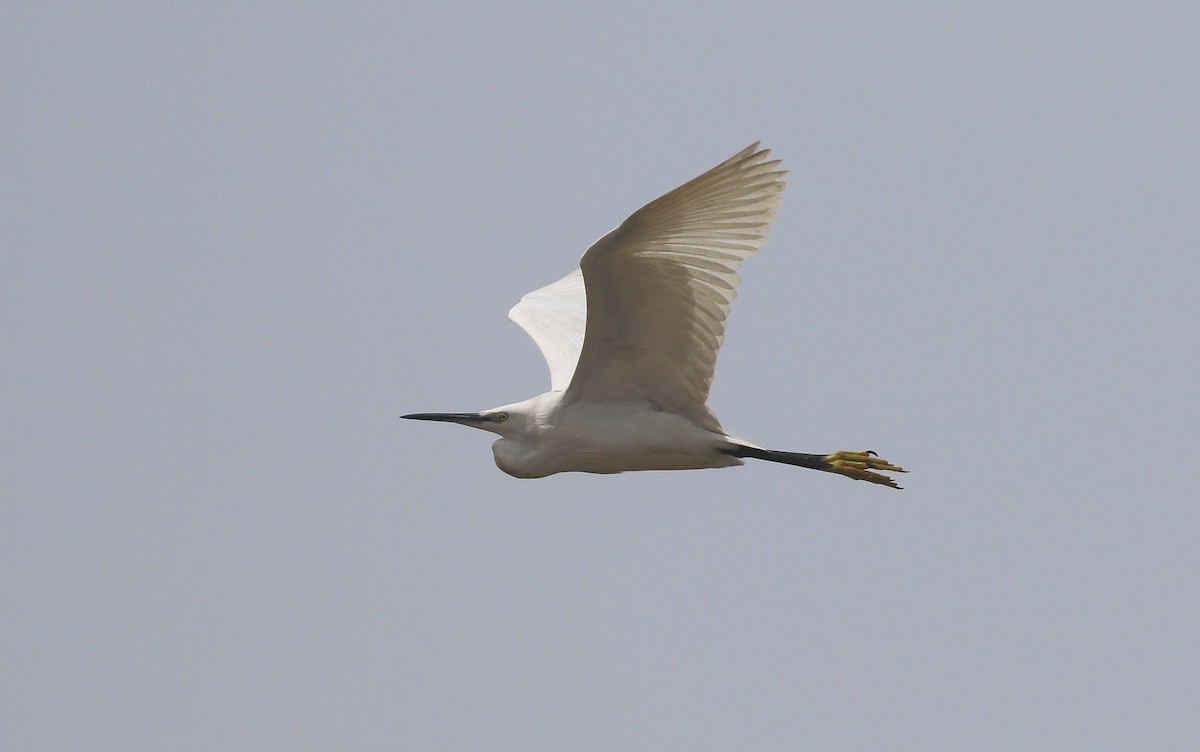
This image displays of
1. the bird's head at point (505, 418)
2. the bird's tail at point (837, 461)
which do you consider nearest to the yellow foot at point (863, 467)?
the bird's tail at point (837, 461)

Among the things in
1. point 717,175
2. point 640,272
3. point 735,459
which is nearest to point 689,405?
point 735,459

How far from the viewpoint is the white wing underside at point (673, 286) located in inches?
337

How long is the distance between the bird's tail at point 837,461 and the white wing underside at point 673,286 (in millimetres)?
296

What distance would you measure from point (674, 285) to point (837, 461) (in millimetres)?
1738

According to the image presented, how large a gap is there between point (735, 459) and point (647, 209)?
6.72 ft

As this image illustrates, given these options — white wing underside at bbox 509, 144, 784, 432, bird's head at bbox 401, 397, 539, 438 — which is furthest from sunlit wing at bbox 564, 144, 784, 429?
bird's head at bbox 401, 397, 539, 438

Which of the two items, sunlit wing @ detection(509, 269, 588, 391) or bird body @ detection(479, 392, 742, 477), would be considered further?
sunlit wing @ detection(509, 269, 588, 391)

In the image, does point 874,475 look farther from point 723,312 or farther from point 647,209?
point 647,209

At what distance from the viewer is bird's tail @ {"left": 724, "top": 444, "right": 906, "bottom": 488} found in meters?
9.57

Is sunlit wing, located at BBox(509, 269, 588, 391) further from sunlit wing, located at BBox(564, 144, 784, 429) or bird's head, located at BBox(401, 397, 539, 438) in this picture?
sunlit wing, located at BBox(564, 144, 784, 429)

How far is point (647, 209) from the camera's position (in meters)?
8.44

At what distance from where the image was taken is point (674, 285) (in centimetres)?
894

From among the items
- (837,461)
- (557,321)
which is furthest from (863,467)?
(557,321)

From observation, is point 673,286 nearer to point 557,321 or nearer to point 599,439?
point 599,439
